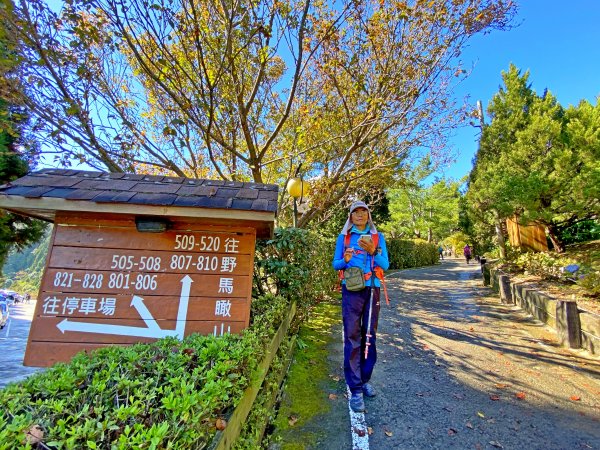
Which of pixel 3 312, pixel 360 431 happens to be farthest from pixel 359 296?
pixel 3 312

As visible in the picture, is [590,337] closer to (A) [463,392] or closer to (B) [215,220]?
(A) [463,392]

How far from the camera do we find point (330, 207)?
950 cm

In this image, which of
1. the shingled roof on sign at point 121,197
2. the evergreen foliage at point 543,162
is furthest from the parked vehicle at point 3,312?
the evergreen foliage at point 543,162

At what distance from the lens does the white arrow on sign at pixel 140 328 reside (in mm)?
2615

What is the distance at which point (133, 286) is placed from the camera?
272 centimetres

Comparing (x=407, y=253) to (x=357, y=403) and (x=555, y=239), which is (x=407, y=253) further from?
(x=357, y=403)

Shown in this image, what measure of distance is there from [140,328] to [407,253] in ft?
61.1

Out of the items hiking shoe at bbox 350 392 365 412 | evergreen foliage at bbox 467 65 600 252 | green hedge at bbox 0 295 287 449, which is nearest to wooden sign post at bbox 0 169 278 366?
green hedge at bbox 0 295 287 449

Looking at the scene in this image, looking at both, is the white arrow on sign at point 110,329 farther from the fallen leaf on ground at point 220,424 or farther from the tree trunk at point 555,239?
the tree trunk at point 555,239

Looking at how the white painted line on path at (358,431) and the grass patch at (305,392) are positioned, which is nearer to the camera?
the white painted line on path at (358,431)

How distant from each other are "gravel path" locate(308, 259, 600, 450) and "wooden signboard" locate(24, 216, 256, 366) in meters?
1.57

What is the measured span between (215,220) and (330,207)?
6890 mm

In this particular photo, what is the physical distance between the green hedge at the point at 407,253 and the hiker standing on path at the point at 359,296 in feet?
49.9

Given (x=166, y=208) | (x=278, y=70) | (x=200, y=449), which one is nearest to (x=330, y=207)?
(x=278, y=70)
